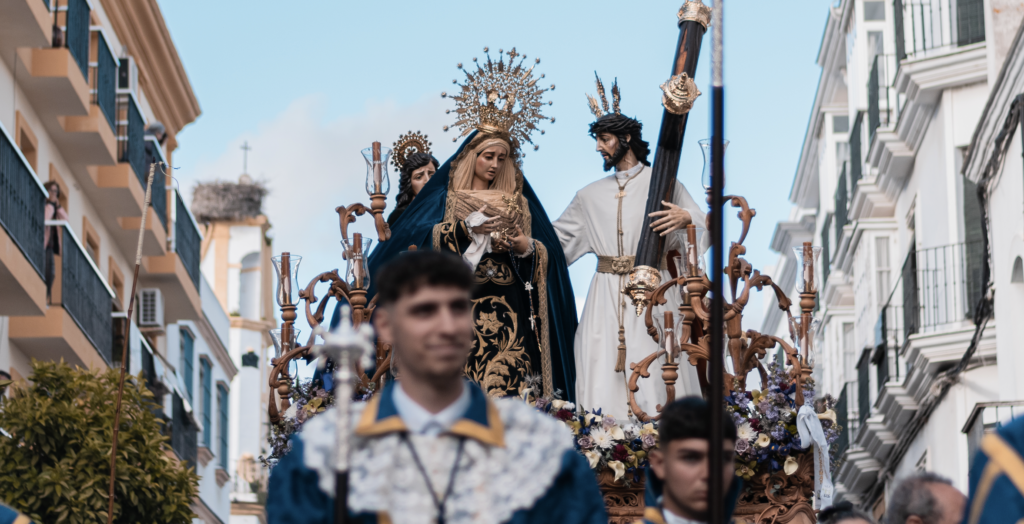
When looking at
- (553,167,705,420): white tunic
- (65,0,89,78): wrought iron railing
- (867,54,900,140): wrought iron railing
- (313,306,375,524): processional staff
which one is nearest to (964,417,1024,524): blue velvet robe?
(313,306,375,524): processional staff

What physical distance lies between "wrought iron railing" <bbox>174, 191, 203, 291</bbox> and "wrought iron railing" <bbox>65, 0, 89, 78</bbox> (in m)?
4.27

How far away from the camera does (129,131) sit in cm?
2081

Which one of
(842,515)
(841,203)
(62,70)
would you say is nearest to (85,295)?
(62,70)

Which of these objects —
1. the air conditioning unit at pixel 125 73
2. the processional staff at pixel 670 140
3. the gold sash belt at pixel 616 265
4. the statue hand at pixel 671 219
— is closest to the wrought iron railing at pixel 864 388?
the air conditioning unit at pixel 125 73

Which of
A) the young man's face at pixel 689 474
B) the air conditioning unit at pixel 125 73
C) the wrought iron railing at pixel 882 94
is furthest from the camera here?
the air conditioning unit at pixel 125 73

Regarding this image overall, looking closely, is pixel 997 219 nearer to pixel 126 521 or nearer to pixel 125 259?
pixel 126 521

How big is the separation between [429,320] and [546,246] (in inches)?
221

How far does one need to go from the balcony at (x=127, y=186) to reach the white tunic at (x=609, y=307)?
36.0 feet

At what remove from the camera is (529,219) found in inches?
383

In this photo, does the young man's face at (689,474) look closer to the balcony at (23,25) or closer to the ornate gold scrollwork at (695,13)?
the ornate gold scrollwork at (695,13)

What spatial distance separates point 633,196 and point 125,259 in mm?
14463

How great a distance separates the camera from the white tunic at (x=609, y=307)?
9289 millimetres

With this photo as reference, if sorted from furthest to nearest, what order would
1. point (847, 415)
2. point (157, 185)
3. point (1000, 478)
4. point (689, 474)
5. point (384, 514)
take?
point (847, 415) < point (157, 185) < point (689, 474) < point (1000, 478) < point (384, 514)

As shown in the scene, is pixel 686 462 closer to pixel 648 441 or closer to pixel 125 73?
pixel 648 441
